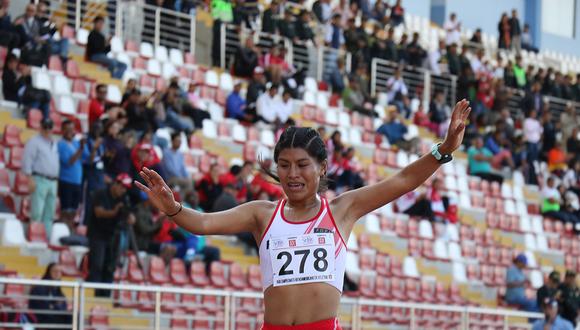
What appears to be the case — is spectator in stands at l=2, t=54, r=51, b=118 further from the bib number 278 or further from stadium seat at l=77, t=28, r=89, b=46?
the bib number 278

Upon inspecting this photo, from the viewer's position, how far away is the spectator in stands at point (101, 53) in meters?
20.1

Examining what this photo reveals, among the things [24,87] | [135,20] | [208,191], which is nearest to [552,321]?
[208,191]

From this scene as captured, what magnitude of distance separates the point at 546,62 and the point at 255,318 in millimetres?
21928

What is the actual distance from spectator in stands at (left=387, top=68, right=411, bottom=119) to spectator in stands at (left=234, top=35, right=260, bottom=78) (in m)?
4.17

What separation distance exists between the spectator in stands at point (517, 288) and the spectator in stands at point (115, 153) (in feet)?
25.6

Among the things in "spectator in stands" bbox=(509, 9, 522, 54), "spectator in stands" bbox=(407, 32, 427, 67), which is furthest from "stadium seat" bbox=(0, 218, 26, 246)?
"spectator in stands" bbox=(509, 9, 522, 54)

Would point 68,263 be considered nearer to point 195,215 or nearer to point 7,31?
point 7,31

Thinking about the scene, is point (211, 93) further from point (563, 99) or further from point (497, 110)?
point (563, 99)

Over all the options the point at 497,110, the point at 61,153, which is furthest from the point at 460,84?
the point at 61,153

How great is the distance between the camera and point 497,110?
2761 centimetres

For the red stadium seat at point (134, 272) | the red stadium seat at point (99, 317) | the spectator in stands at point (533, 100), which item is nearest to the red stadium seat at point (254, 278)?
the red stadium seat at point (134, 272)

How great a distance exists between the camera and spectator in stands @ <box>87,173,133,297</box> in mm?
14859

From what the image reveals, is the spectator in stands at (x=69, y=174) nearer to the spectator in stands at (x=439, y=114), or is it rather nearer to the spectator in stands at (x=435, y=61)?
the spectator in stands at (x=439, y=114)

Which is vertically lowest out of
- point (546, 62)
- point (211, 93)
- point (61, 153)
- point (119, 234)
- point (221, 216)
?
point (221, 216)
